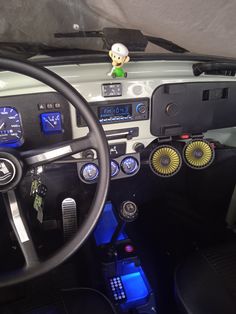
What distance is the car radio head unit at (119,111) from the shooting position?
48.6 inches

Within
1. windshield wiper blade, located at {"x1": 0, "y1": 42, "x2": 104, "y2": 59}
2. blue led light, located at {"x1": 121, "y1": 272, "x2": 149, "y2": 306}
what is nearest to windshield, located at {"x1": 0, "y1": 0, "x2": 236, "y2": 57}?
windshield wiper blade, located at {"x1": 0, "y1": 42, "x2": 104, "y2": 59}

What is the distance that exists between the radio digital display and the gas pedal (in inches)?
16.9

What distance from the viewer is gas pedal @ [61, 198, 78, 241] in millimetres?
1434

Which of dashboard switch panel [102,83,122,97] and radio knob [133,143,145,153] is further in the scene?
radio knob [133,143,145,153]

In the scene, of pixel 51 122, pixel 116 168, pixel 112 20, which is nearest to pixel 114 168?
pixel 116 168

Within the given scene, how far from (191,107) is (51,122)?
0.61m

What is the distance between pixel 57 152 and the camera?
994 millimetres

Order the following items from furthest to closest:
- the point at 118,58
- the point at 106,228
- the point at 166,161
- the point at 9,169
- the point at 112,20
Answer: the point at 106,228 → the point at 166,161 → the point at 112,20 → the point at 118,58 → the point at 9,169

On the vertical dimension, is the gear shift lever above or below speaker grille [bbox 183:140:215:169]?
below

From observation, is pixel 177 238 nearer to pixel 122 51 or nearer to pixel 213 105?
pixel 213 105

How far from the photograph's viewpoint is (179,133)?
4.70ft

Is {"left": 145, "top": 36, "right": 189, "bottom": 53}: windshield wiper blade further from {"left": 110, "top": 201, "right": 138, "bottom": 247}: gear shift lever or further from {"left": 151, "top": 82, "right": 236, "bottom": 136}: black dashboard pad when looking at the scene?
{"left": 110, "top": 201, "right": 138, "bottom": 247}: gear shift lever

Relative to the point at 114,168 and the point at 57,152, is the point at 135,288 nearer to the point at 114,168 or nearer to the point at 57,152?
the point at 114,168

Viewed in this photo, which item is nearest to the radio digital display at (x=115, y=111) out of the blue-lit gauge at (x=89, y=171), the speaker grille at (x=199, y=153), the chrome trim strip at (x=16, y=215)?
the blue-lit gauge at (x=89, y=171)
